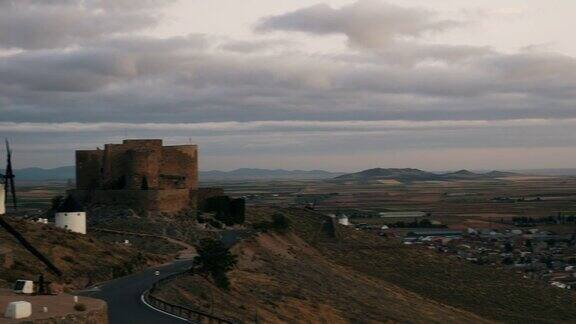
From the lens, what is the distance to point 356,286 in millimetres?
38125

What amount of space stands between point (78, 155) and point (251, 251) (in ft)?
46.0

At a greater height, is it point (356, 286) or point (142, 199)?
point (142, 199)

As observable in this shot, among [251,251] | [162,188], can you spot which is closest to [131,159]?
[162,188]

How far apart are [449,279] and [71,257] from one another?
68.3 feet

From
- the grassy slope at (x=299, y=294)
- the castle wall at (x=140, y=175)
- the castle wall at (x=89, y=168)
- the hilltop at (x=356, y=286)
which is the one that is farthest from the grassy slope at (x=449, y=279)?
the castle wall at (x=89, y=168)

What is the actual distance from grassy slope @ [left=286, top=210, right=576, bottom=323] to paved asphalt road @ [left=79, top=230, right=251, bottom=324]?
13.0 m

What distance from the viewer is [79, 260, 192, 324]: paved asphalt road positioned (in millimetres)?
21234

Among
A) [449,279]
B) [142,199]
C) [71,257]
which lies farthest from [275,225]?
[71,257]

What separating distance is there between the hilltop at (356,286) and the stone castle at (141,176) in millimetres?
5736

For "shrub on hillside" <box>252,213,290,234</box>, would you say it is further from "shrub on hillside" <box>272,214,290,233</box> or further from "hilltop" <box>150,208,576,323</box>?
"hilltop" <box>150,208,576,323</box>

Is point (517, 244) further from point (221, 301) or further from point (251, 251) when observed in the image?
point (221, 301)

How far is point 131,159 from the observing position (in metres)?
46.6

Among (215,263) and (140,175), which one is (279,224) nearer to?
(140,175)

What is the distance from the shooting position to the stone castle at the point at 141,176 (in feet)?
152
